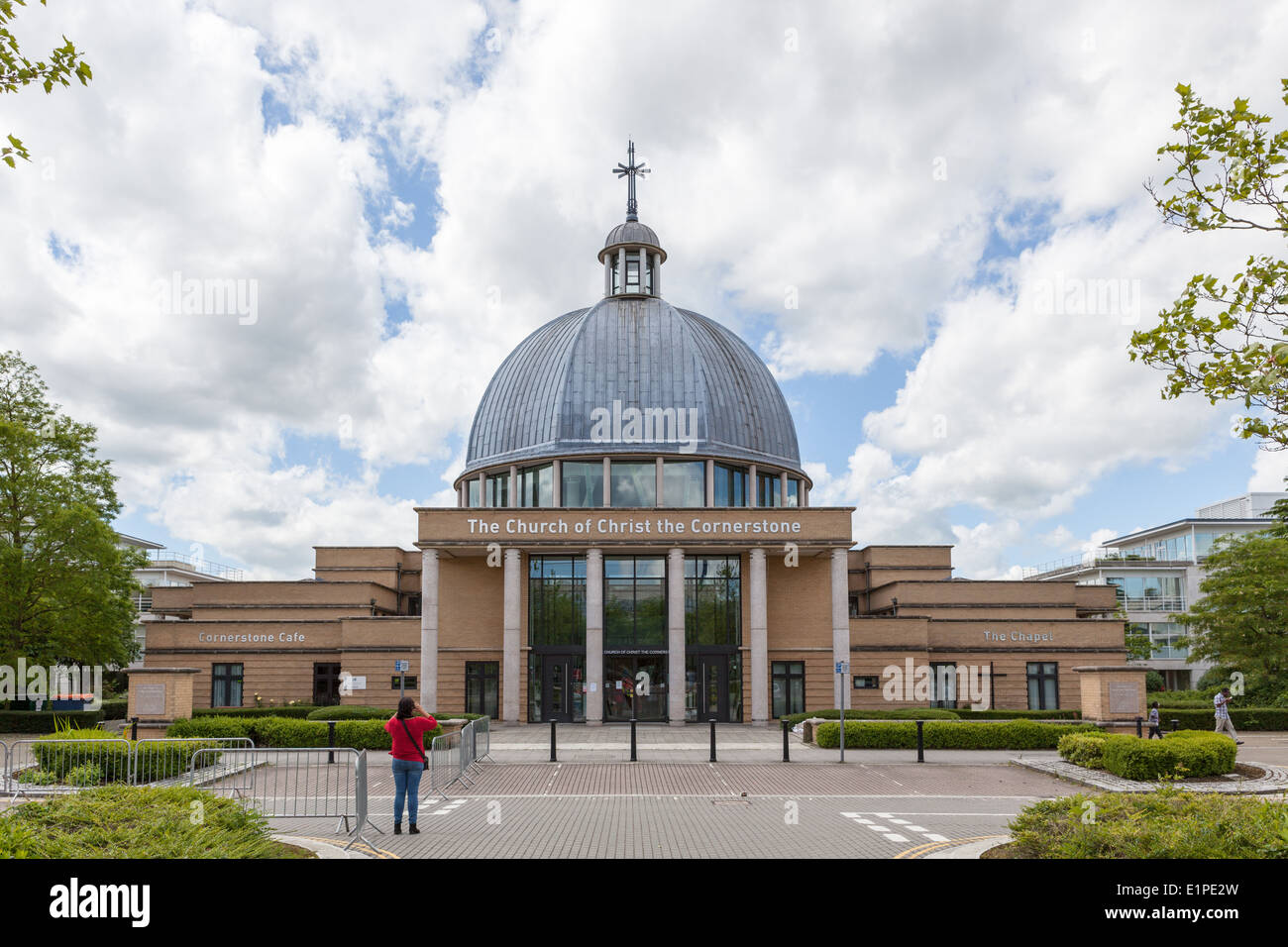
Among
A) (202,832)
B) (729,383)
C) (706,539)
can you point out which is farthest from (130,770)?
(729,383)

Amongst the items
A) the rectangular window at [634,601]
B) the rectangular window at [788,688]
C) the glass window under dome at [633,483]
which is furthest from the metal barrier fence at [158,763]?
the glass window under dome at [633,483]

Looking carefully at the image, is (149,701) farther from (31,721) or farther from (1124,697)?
(1124,697)

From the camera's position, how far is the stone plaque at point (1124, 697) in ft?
96.9

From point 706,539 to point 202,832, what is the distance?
2927 cm

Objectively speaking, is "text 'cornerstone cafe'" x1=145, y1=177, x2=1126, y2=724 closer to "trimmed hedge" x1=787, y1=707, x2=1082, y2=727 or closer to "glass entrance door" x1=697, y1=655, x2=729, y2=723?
"glass entrance door" x1=697, y1=655, x2=729, y2=723

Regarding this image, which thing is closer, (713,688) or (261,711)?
(261,711)

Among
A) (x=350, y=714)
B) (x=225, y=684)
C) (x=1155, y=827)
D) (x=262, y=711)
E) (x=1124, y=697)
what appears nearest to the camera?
(x=1155, y=827)

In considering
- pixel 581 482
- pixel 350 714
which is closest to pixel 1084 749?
pixel 350 714

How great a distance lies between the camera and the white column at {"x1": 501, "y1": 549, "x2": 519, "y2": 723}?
124 feet

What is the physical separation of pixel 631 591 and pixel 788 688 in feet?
25.0

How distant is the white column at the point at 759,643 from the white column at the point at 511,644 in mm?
9444

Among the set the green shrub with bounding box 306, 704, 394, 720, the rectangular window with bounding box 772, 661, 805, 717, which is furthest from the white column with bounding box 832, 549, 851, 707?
the green shrub with bounding box 306, 704, 394, 720

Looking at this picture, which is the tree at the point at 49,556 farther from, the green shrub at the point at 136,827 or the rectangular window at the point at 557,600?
the green shrub at the point at 136,827

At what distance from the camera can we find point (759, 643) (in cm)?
3806
